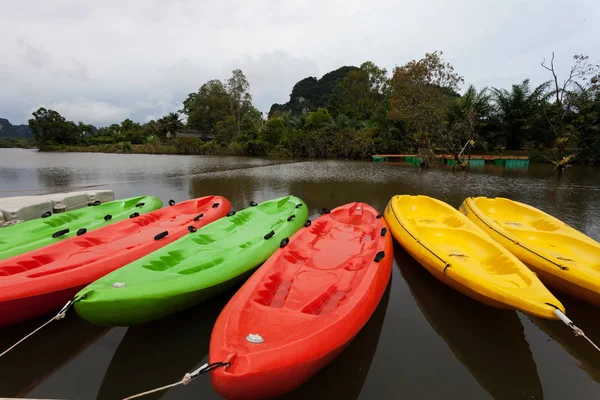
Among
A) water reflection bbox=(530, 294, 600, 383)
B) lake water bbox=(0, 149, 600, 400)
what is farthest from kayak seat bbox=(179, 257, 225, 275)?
water reflection bbox=(530, 294, 600, 383)

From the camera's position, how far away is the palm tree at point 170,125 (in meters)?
46.6

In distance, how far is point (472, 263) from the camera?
362 cm

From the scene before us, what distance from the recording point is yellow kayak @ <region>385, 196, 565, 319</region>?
8.25 feet

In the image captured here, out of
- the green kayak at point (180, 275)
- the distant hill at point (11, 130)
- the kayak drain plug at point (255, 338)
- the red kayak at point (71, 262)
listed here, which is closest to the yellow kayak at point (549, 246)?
the green kayak at point (180, 275)

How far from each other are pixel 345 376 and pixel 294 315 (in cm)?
74

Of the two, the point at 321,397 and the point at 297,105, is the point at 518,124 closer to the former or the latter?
the point at 321,397

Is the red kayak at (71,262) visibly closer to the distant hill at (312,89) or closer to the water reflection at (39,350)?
the water reflection at (39,350)

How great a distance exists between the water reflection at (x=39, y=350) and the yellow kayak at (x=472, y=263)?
12.5 feet

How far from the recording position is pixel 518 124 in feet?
77.5

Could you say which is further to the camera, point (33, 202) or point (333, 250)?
point (33, 202)

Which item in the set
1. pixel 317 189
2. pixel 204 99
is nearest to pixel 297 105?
pixel 204 99

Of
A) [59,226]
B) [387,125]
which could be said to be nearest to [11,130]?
[387,125]

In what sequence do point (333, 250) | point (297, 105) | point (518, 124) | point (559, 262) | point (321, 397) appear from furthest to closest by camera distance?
point (297, 105) < point (518, 124) < point (333, 250) < point (559, 262) < point (321, 397)

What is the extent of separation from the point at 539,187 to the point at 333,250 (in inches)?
483
